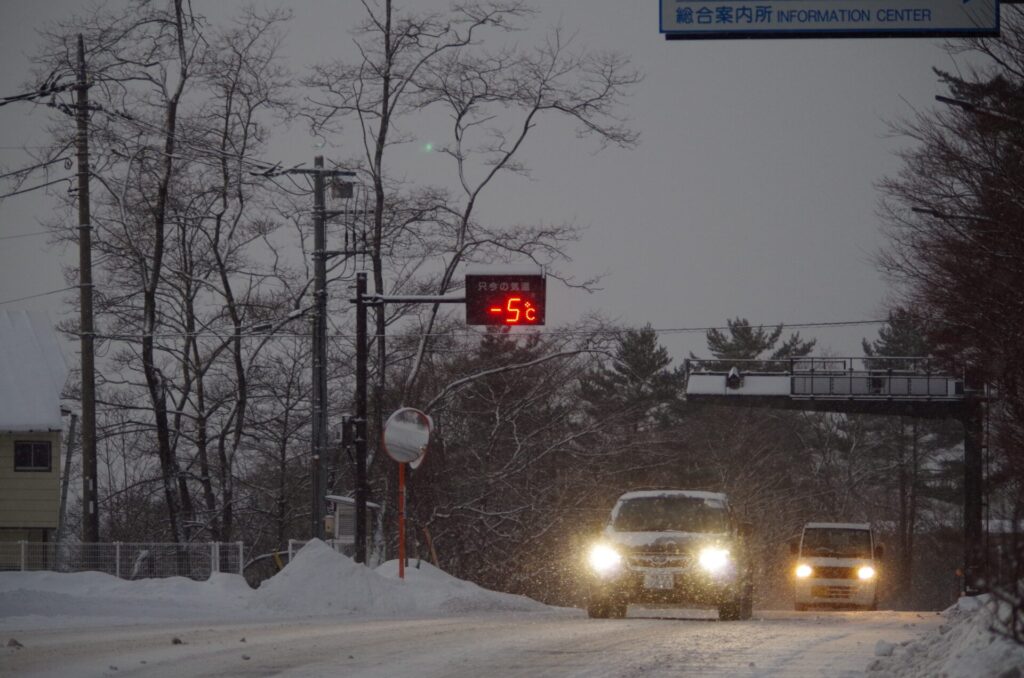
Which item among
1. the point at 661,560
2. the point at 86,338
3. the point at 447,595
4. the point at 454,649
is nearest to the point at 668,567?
the point at 661,560

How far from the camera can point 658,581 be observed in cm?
2102

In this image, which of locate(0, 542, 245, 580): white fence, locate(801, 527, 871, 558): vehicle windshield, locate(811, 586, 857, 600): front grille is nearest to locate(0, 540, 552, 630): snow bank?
locate(0, 542, 245, 580): white fence

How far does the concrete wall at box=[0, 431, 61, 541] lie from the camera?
48.8 m

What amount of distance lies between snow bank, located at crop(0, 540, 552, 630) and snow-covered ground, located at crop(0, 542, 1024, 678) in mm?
35

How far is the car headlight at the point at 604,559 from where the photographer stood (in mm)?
21266

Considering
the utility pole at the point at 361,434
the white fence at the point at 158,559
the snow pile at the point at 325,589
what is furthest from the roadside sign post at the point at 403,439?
the white fence at the point at 158,559

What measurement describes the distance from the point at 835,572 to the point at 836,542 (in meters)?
1.50

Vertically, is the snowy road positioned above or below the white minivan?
above

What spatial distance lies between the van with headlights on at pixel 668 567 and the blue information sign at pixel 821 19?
8935 mm

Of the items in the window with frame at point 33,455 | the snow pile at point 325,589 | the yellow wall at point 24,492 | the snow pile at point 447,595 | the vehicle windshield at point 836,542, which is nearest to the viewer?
the snow pile at point 325,589

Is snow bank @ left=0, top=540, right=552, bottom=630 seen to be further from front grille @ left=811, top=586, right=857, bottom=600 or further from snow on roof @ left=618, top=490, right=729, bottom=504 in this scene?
front grille @ left=811, top=586, right=857, bottom=600

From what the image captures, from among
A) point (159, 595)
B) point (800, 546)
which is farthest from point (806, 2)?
point (800, 546)

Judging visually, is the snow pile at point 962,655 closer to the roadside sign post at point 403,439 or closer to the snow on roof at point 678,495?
the snow on roof at point 678,495

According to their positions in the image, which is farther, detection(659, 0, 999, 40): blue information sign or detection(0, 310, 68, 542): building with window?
detection(0, 310, 68, 542): building with window
